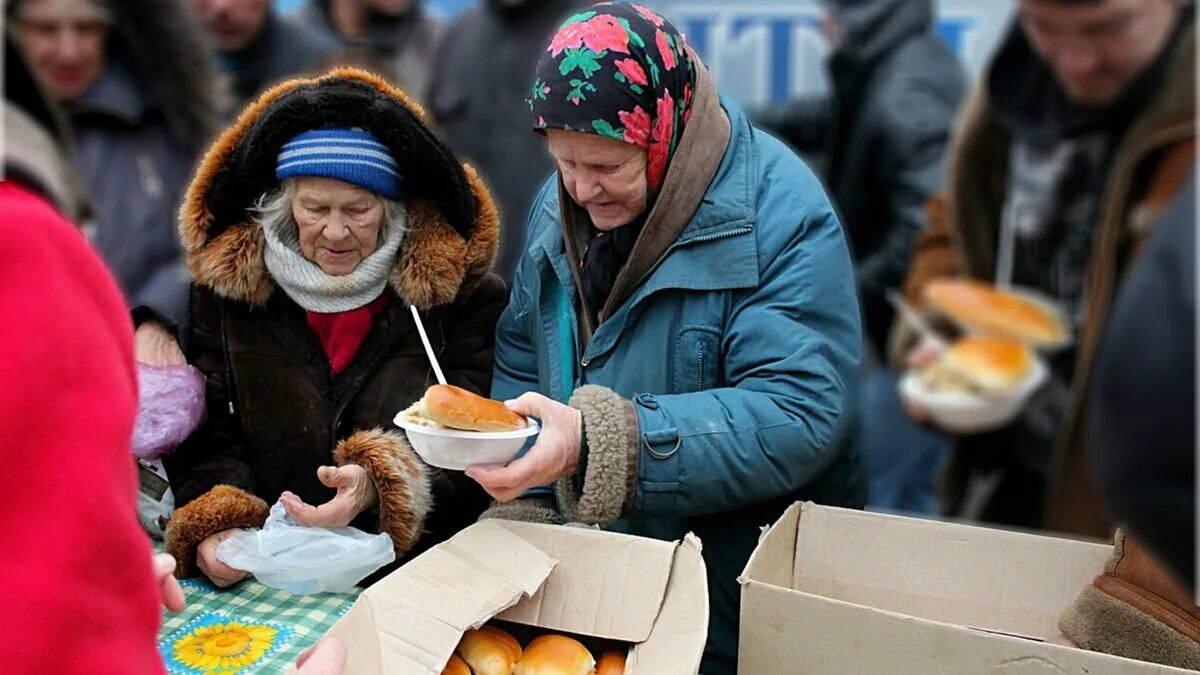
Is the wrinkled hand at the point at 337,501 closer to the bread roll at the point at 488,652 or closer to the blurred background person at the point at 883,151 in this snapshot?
the bread roll at the point at 488,652

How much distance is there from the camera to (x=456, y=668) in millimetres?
1547

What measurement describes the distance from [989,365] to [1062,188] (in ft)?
1.71

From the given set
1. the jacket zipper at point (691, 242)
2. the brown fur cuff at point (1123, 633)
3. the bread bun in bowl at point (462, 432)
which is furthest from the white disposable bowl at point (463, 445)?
the brown fur cuff at point (1123, 633)

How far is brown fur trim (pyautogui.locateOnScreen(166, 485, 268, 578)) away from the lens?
179cm

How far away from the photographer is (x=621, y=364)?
1770 mm

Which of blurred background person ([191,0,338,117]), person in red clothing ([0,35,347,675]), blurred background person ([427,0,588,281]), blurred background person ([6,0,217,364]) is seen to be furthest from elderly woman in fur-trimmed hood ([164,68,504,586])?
blurred background person ([191,0,338,117])

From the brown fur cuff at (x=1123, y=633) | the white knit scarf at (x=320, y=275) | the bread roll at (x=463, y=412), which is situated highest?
the white knit scarf at (x=320, y=275)

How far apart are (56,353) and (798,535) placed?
1090mm

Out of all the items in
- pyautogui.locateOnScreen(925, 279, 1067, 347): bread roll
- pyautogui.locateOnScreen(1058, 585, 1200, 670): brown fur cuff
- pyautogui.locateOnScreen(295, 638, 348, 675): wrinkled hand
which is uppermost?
pyautogui.locateOnScreen(295, 638, 348, 675): wrinkled hand

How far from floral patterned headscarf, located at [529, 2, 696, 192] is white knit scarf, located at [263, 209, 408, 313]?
347 millimetres

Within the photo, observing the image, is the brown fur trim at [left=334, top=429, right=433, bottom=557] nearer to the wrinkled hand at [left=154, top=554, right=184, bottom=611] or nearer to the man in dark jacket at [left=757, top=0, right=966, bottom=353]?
the wrinkled hand at [left=154, top=554, right=184, bottom=611]

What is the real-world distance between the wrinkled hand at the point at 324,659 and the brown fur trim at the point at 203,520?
0.47 m

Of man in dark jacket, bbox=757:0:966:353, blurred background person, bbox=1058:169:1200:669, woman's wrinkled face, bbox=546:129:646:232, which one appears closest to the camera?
blurred background person, bbox=1058:169:1200:669

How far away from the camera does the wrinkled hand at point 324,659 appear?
4.42ft
